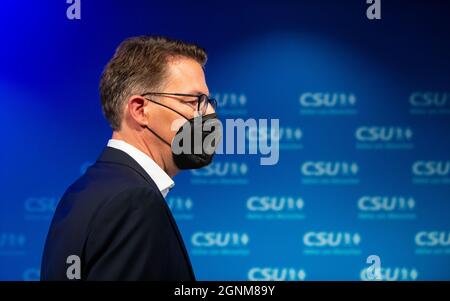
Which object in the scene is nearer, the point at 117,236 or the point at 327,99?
the point at 117,236

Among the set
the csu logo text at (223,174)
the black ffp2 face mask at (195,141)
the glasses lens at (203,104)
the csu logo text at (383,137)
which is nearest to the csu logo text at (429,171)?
the csu logo text at (383,137)

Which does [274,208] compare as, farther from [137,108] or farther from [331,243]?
[137,108]

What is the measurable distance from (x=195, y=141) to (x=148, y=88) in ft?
0.79

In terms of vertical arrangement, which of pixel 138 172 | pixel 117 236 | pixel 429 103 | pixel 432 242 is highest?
pixel 429 103

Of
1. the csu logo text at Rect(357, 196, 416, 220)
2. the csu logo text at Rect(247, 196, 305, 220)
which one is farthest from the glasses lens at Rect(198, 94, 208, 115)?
the csu logo text at Rect(357, 196, 416, 220)

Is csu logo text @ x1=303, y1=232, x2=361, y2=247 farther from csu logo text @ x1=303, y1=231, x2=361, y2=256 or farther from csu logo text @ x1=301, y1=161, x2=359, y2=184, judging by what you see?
csu logo text @ x1=301, y1=161, x2=359, y2=184

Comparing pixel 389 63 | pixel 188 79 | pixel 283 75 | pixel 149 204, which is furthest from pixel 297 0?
pixel 149 204

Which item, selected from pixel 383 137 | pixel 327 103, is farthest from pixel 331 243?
pixel 327 103

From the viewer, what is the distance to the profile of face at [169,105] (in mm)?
1483

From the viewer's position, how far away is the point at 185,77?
1521mm

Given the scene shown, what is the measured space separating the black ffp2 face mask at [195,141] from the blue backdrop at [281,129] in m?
1.72

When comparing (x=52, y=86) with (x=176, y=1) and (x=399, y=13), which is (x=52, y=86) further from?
(x=399, y=13)

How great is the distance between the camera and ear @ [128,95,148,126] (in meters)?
1.48

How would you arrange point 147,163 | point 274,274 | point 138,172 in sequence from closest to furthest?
point 138,172
point 147,163
point 274,274
